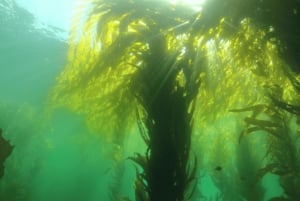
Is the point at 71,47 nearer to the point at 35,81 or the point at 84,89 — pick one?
the point at 84,89

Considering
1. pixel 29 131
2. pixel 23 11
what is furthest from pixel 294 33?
pixel 29 131

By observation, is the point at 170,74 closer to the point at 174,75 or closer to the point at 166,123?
the point at 174,75

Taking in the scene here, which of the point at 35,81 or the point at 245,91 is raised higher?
the point at 35,81

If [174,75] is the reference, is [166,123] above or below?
below

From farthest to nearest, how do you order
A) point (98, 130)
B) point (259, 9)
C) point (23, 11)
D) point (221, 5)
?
point (23, 11) < point (98, 130) < point (259, 9) < point (221, 5)

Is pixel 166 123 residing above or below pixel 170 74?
below

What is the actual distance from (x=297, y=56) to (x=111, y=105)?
119 inches

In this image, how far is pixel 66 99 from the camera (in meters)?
5.74

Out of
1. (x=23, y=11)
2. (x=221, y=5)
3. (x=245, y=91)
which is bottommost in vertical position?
(x=221, y=5)

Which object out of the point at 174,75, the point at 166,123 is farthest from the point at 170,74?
the point at 166,123

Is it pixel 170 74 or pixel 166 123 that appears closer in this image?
pixel 166 123

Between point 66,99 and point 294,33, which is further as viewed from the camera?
point 66,99

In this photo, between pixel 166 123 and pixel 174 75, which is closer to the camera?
pixel 166 123

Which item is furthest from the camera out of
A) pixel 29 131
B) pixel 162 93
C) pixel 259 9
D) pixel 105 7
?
pixel 29 131
